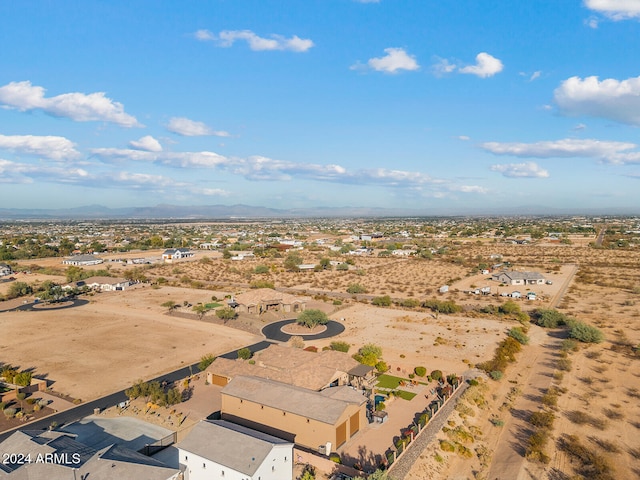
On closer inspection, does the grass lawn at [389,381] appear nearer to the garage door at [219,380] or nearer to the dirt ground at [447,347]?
the dirt ground at [447,347]

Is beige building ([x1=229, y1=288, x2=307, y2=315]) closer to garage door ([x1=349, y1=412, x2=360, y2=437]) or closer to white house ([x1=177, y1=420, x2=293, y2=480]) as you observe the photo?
garage door ([x1=349, y1=412, x2=360, y2=437])

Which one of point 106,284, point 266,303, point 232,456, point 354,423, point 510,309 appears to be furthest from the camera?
point 106,284

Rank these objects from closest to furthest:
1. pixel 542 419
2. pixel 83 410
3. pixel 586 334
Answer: pixel 542 419 → pixel 83 410 → pixel 586 334

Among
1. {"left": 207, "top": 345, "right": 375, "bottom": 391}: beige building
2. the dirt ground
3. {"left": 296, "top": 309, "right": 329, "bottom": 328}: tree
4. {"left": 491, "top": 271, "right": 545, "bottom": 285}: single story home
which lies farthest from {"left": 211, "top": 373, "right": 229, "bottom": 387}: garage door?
{"left": 491, "top": 271, "right": 545, "bottom": 285}: single story home

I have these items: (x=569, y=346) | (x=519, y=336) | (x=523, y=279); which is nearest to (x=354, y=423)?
(x=519, y=336)

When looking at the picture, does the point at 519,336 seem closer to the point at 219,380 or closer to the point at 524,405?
the point at 524,405

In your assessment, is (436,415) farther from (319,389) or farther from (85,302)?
(85,302)

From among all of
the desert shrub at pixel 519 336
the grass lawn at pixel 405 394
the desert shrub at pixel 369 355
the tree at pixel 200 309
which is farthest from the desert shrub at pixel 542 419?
the tree at pixel 200 309
